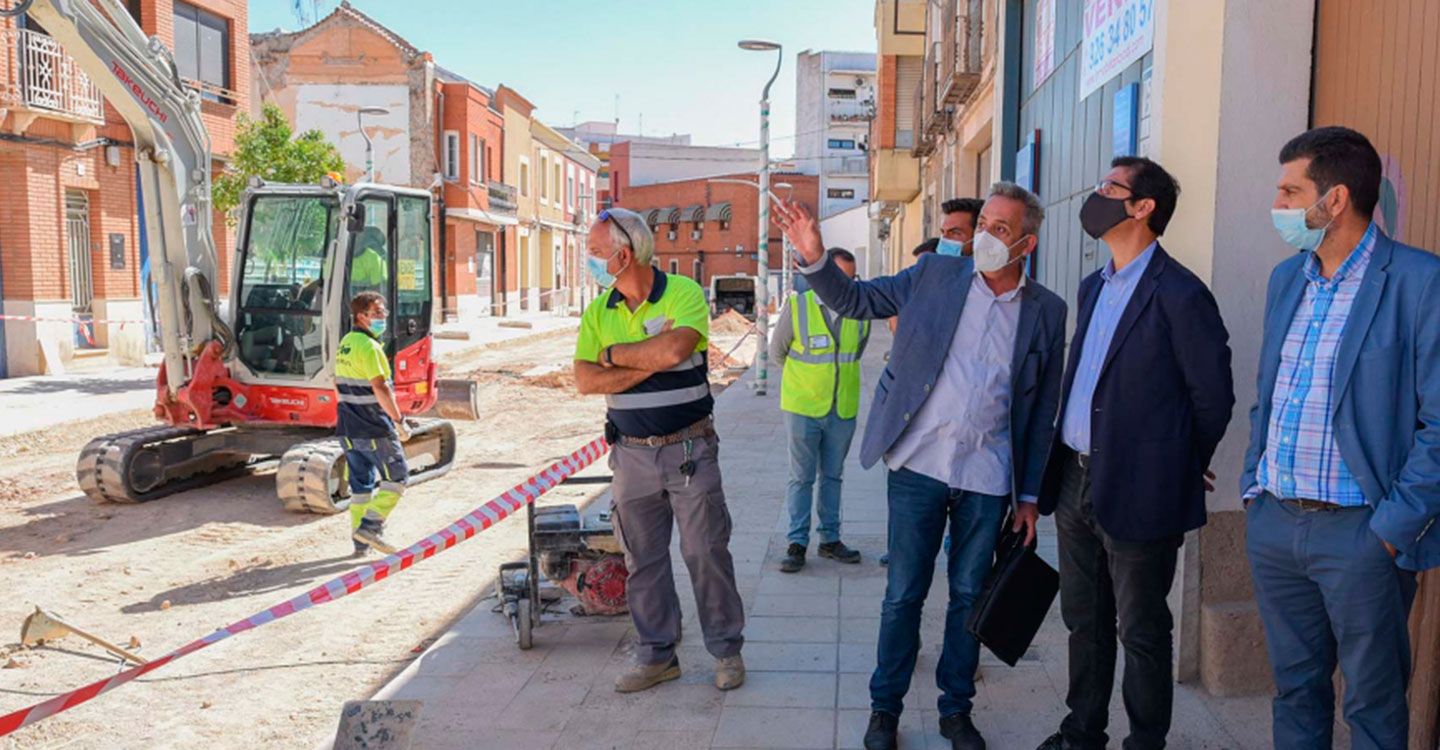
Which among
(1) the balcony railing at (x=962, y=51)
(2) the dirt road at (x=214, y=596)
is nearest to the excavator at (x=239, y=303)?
(2) the dirt road at (x=214, y=596)

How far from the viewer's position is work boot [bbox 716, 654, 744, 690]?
4570mm

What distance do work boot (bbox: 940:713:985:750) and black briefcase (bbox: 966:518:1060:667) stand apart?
0.28m

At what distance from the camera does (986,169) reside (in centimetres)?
1402

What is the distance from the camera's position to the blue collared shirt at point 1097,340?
3.51 metres

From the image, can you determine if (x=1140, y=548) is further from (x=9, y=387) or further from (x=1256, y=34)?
(x=9, y=387)

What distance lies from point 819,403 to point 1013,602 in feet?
9.25

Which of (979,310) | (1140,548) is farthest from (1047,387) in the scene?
(1140,548)

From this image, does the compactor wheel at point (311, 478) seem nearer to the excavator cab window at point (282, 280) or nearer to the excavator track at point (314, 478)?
the excavator track at point (314, 478)

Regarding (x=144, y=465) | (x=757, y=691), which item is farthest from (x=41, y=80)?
(x=757, y=691)

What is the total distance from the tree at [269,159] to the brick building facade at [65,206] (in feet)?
2.21

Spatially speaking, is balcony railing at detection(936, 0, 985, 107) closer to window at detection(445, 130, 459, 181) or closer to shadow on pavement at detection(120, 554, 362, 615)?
shadow on pavement at detection(120, 554, 362, 615)

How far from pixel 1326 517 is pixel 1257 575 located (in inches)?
12.8

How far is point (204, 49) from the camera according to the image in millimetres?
20875

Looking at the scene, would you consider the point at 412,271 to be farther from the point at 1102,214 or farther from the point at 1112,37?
the point at 1102,214
